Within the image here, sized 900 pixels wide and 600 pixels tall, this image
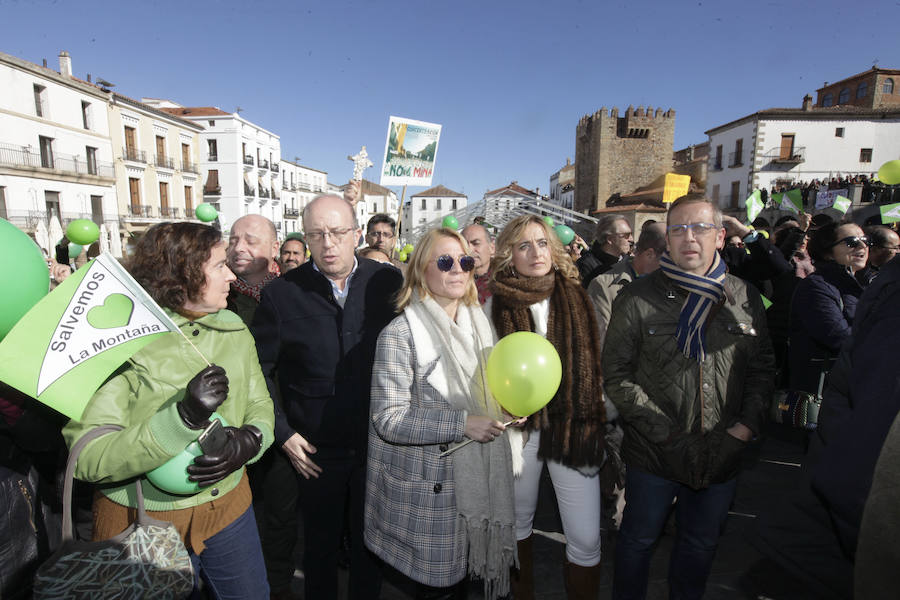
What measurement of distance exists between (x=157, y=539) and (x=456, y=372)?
3.99 ft

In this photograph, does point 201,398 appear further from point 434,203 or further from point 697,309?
point 434,203

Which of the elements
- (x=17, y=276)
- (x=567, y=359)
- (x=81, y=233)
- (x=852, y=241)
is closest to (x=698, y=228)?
(x=567, y=359)

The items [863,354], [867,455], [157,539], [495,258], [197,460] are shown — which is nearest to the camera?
[867,455]

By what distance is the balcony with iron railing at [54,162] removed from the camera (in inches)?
796

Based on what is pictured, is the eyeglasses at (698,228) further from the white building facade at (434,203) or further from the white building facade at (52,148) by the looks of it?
the white building facade at (434,203)

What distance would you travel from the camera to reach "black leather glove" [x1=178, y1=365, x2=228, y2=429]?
141 centimetres

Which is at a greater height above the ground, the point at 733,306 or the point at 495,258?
the point at 495,258

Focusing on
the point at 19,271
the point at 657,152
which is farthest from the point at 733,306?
the point at 657,152

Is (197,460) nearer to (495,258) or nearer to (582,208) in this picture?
(495,258)

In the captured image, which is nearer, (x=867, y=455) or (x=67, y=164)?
(x=867, y=455)

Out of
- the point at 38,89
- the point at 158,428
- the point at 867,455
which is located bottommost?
the point at 158,428

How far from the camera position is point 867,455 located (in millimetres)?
875

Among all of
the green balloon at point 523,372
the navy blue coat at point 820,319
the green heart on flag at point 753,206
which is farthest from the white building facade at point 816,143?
the green balloon at point 523,372

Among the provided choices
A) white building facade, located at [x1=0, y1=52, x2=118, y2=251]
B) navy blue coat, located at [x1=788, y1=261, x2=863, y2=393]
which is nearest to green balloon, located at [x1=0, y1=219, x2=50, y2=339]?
navy blue coat, located at [x1=788, y1=261, x2=863, y2=393]
